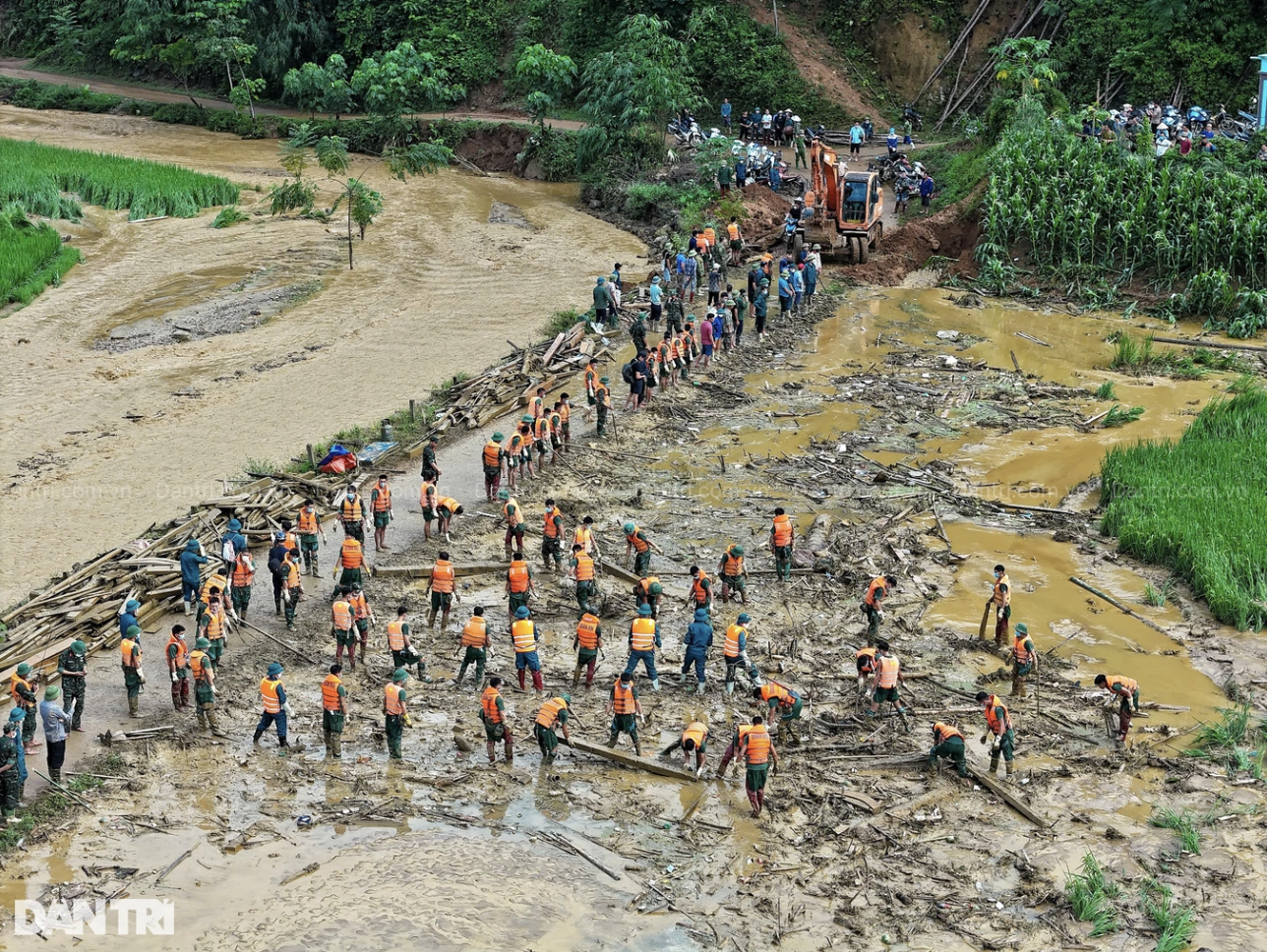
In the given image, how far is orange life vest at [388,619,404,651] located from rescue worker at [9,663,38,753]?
4215 mm

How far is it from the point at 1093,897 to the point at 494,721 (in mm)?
6702

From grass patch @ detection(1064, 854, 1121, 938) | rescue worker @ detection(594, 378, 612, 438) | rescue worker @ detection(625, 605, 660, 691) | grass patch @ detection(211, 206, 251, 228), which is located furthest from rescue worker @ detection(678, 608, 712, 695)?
grass patch @ detection(211, 206, 251, 228)

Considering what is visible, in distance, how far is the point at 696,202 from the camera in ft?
130

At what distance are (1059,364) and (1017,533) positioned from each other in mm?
9623

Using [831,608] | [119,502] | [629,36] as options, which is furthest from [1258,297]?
[119,502]

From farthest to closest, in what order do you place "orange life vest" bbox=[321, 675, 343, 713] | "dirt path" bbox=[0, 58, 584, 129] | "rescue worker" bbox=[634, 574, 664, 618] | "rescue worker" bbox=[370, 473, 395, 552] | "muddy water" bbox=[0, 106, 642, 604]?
"dirt path" bbox=[0, 58, 584, 129], "muddy water" bbox=[0, 106, 642, 604], "rescue worker" bbox=[370, 473, 395, 552], "rescue worker" bbox=[634, 574, 664, 618], "orange life vest" bbox=[321, 675, 343, 713]

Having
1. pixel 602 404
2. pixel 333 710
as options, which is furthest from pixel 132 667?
pixel 602 404

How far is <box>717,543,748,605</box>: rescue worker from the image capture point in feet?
63.7

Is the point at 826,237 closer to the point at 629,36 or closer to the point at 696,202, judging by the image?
the point at 696,202

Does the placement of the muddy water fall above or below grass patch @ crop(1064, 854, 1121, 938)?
above

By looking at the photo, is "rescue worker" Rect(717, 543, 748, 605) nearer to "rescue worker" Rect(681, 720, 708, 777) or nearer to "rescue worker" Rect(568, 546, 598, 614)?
"rescue worker" Rect(568, 546, 598, 614)

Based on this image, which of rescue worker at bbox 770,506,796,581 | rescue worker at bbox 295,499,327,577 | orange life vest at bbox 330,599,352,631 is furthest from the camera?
rescue worker at bbox 770,506,796,581

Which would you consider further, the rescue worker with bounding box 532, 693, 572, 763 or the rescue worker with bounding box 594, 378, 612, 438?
the rescue worker with bounding box 594, 378, 612, 438

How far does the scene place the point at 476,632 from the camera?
16922mm
